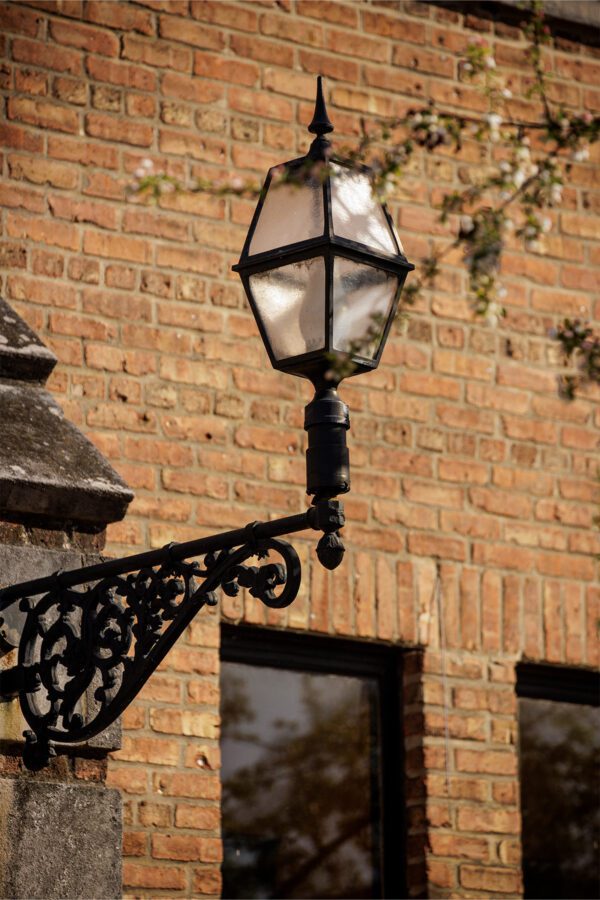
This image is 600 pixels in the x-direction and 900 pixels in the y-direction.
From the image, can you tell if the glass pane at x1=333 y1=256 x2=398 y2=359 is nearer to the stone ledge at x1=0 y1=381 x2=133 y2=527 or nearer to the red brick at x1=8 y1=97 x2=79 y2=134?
the stone ledge at x1=0 y1=381 x2=133 y2=527

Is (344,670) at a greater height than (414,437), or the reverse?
(414,437)

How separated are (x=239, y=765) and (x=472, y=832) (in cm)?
82

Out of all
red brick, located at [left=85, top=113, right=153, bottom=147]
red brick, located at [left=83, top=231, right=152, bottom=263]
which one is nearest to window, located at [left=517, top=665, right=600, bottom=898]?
red brick, located at [left=83, top=231, right=152, bottom=263]

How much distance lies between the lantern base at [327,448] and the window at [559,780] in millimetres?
2565

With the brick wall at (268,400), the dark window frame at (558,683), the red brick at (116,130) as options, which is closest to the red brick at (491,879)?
the brick wall at (268,400)

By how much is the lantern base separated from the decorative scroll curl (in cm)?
15

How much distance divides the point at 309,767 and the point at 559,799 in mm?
1000

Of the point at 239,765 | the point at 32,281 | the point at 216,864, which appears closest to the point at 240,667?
the point at 239,765

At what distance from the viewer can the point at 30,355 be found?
3.58m

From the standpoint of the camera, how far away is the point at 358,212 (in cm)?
321

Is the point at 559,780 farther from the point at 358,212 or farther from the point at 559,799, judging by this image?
the point at 358,212

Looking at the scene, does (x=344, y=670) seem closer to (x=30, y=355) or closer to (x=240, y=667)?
(x=240, y=667)

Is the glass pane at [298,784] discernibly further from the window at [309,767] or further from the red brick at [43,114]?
the red brick at [43,114]

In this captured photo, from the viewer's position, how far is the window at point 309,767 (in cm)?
496
